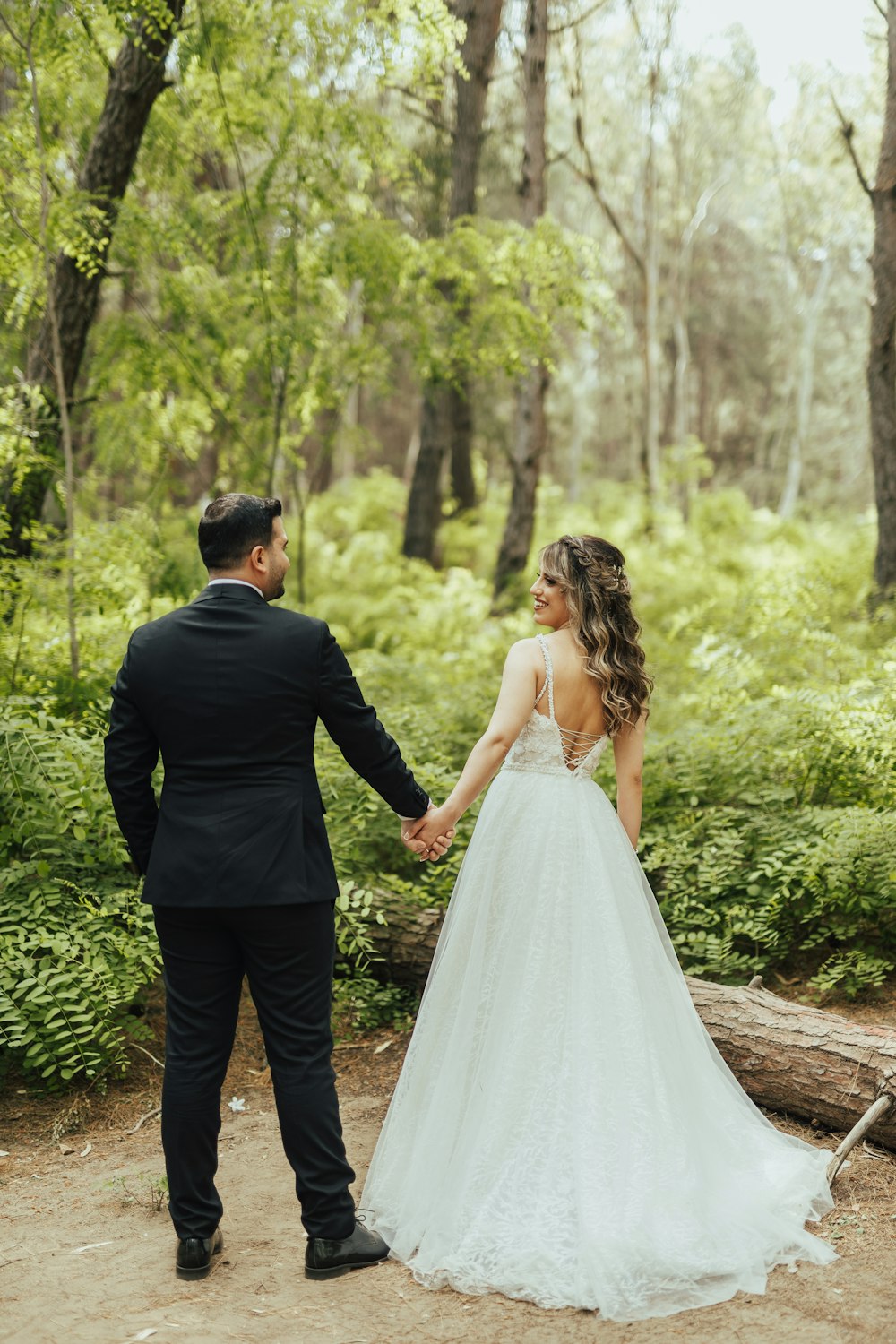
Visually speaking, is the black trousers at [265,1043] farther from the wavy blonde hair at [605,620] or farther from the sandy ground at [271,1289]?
the wavy blonde hair at [605,620]

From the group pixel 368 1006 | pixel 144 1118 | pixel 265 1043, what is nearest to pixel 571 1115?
pixel 265 1043

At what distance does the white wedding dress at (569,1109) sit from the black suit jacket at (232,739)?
91 centimetres

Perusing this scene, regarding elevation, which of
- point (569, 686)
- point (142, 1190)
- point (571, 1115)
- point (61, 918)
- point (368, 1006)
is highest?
point (569, 686)

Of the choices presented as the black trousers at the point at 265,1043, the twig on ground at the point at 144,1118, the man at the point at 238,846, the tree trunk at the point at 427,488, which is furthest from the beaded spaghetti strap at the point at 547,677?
the tree trunk at the point at 427,488

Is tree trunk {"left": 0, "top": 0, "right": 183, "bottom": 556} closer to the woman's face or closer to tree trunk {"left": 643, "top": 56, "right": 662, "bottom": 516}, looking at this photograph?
the woman's face

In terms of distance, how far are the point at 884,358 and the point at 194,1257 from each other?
10.6 metres

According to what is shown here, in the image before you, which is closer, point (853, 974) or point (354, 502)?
point (853, 974)

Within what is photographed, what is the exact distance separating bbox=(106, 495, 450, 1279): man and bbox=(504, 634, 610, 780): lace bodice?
2.64 feet

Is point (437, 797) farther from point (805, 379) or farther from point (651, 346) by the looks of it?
point (805, 379)

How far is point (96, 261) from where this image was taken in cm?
770

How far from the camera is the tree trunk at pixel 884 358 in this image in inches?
441

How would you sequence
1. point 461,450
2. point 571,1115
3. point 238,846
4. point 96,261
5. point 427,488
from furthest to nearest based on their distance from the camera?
point 461,450
point 427,488
point 96,261
point 571,1115
point 238,846

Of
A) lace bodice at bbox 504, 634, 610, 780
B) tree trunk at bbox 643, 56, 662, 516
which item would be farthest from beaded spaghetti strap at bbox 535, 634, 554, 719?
tree trunk at bbox 643, 56, 662, 516

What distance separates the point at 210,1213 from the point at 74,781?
7.41 ft
